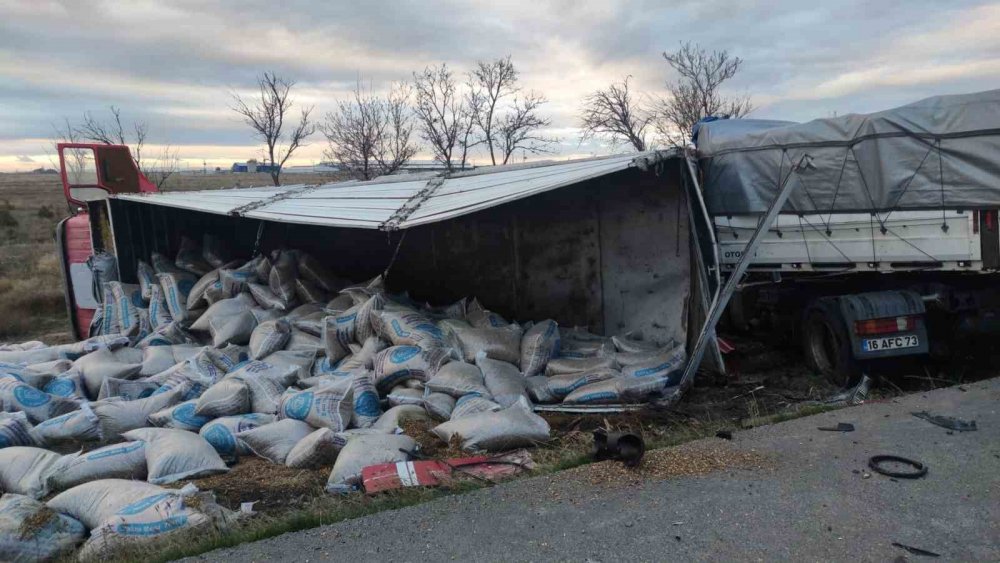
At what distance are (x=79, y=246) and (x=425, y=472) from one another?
817 cm

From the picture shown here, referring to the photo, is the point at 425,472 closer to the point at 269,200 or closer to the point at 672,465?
the point at 672,465

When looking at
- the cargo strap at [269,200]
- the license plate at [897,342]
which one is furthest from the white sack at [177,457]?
the license plate at [897,342]

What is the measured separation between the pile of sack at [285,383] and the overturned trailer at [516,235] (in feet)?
1.88

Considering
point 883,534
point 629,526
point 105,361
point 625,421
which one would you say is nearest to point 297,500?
point 629,526

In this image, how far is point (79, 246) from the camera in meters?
9.97

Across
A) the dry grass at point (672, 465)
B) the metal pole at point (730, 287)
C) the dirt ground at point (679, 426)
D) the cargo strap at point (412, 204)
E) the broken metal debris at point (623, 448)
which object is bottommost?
the dirt ground at point (679, 426)

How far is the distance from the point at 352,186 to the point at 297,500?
4807 mm

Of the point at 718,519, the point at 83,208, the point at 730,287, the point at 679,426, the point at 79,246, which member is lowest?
the point at 679,426

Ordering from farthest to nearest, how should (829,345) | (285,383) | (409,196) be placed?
1. (409,196)
2. (829,345)
3. (285,383)

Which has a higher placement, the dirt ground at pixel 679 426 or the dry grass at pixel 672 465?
the dry grass at pixel 672 465

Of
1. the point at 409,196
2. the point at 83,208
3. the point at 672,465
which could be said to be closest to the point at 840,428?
the point at 672,465

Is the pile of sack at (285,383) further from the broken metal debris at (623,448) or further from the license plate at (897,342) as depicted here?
the license plate at (897,342)

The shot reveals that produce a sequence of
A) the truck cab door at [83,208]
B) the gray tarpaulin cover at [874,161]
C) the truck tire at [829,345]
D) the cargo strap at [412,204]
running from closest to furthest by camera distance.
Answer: the gray tarpaulin cover at [874,161], the cargo strap at [412,204], the truck tire at [829,345], the truck cab door at [83,208]

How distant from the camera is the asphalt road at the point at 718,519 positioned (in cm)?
317
